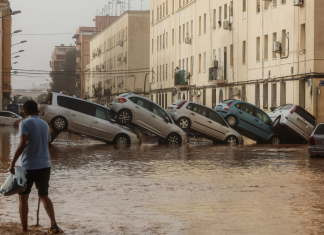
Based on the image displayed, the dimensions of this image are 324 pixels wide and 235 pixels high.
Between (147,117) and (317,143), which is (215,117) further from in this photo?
(317,143)

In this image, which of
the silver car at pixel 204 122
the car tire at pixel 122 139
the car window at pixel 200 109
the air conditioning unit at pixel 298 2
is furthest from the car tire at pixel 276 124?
the air conditioning unit at pixel 298 2

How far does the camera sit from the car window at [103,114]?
89.7 feet

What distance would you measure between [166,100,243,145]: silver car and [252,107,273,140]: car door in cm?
131

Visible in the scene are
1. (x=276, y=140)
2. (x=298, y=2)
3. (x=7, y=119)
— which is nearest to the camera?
(x=276, y=140)

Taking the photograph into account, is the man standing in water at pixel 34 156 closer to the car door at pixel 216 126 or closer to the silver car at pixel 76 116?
the silver car at pixel 76 116

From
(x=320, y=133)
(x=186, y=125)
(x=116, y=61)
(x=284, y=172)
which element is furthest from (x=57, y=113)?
(x=116, y=61)

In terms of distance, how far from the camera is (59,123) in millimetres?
26688

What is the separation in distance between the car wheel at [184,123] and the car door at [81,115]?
174 inches

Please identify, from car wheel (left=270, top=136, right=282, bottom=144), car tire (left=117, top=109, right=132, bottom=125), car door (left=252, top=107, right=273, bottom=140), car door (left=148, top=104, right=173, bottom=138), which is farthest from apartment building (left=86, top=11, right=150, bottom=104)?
car tire (left=117, top=109, right=132, bottom=125)

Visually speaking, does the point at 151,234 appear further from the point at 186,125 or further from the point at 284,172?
the point at 186,125

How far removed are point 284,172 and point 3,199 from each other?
767cm

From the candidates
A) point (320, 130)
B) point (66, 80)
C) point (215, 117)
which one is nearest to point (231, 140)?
point (215, 117)

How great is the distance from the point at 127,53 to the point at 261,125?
5693 cm

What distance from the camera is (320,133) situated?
862 inches
